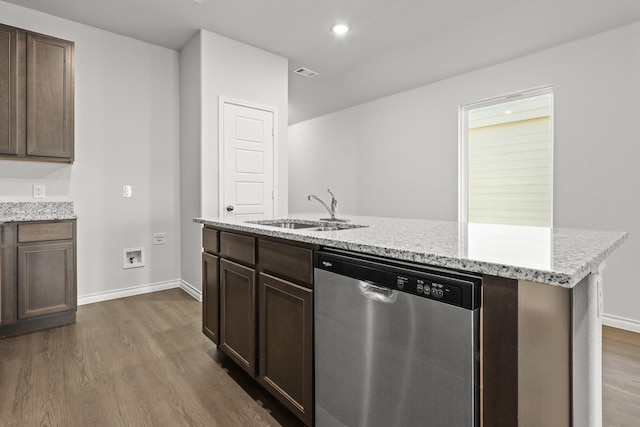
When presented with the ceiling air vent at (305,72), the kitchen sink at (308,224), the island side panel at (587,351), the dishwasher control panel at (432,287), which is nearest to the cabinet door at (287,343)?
the dishwasher control panel at (432,287)

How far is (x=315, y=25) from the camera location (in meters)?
3.37

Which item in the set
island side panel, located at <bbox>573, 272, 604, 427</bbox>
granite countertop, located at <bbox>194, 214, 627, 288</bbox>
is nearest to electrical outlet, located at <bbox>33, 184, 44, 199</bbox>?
granite countertop, located at <bbox>194, 214, 627, 288</bbox>

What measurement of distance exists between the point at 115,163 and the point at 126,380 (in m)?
2.43

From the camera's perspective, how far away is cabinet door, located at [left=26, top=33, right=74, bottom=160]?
2.77 m

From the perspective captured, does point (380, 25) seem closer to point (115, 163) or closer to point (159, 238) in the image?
point (115, 163)

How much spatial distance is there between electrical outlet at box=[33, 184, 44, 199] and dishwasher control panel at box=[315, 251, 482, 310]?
126 inches

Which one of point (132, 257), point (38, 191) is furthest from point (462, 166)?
point (38, 191)

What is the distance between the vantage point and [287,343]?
1.53 meters

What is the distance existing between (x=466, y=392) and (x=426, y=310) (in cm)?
22

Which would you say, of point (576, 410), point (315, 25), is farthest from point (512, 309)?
point (315, 25)

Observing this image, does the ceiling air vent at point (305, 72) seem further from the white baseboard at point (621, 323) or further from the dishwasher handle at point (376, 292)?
the white baseboard at point (621, 323)

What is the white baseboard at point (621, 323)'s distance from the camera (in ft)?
9.35

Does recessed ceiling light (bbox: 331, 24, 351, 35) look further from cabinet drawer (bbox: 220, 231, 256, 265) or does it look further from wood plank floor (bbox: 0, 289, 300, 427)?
wood plank floor (bbox: 0, 289, 300, 427)

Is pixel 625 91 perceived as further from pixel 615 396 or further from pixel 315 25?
pixel 315 25
